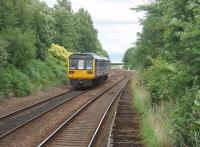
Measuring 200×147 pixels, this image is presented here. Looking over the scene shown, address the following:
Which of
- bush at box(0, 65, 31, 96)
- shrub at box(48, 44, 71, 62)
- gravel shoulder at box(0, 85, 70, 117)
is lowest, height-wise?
gravel shoulder at box(0, 85, 70, 117)

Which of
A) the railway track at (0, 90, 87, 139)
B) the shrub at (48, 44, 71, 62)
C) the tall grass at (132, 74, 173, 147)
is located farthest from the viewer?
the shrub at (48, 44, 71, 62)

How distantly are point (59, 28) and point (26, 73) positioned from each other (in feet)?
95.7

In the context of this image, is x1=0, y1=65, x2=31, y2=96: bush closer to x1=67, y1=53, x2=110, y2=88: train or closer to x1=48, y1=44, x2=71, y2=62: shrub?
x1=67, y1=53, x2=110, y2=88: train

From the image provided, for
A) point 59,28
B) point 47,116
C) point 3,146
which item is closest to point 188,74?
point 3,146

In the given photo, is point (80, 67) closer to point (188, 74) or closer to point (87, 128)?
point (87, 128)

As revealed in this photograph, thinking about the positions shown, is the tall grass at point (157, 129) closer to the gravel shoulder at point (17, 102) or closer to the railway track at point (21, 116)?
the railway track at point (21, 116)

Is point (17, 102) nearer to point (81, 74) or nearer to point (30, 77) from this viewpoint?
point (30, 77)

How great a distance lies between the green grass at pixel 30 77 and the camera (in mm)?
31344

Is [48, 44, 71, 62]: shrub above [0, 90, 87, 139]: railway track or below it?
above

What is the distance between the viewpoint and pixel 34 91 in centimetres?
3547

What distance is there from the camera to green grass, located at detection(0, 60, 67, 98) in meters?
31.3

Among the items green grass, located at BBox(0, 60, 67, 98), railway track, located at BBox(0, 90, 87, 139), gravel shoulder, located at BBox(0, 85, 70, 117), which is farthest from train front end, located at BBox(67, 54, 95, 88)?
railway track, located at BBox(0, 90, 87, 139)

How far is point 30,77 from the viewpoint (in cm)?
3838

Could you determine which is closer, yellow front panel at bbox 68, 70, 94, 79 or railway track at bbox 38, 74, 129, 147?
railway track at bbox 38, 74, 129, 147
